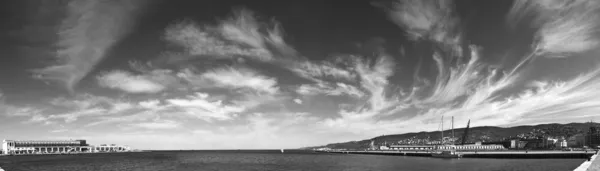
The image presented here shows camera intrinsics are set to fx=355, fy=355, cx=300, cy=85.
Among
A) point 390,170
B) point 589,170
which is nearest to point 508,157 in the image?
point 390,170

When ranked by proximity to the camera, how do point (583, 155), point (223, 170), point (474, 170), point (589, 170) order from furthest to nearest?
point (583, 155), point (223, 170), point (474, 170), point (589, 170)

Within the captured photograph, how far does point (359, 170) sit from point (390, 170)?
696cm

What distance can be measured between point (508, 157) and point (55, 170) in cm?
14328

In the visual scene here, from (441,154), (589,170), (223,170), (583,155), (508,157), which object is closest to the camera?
(589,170)

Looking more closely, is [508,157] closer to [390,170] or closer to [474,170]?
[474,170]

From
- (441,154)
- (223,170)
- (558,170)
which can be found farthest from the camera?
(441,154)

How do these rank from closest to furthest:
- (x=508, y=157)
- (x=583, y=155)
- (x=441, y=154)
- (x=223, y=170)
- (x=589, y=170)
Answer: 1. (x=589, y=170)
2. (x=223, y=170)
3. (x=583, y=155)
4. (x=508, y=157)
5. (x=441, y=154)

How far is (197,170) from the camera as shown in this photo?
89.6 m

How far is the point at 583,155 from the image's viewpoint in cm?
11538

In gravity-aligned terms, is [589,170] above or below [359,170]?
above

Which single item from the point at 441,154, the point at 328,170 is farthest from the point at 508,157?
the point at 328,170

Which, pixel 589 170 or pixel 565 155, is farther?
pixel 565 155

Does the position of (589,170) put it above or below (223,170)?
above

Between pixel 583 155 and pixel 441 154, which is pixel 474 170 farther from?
pixel 441 154
